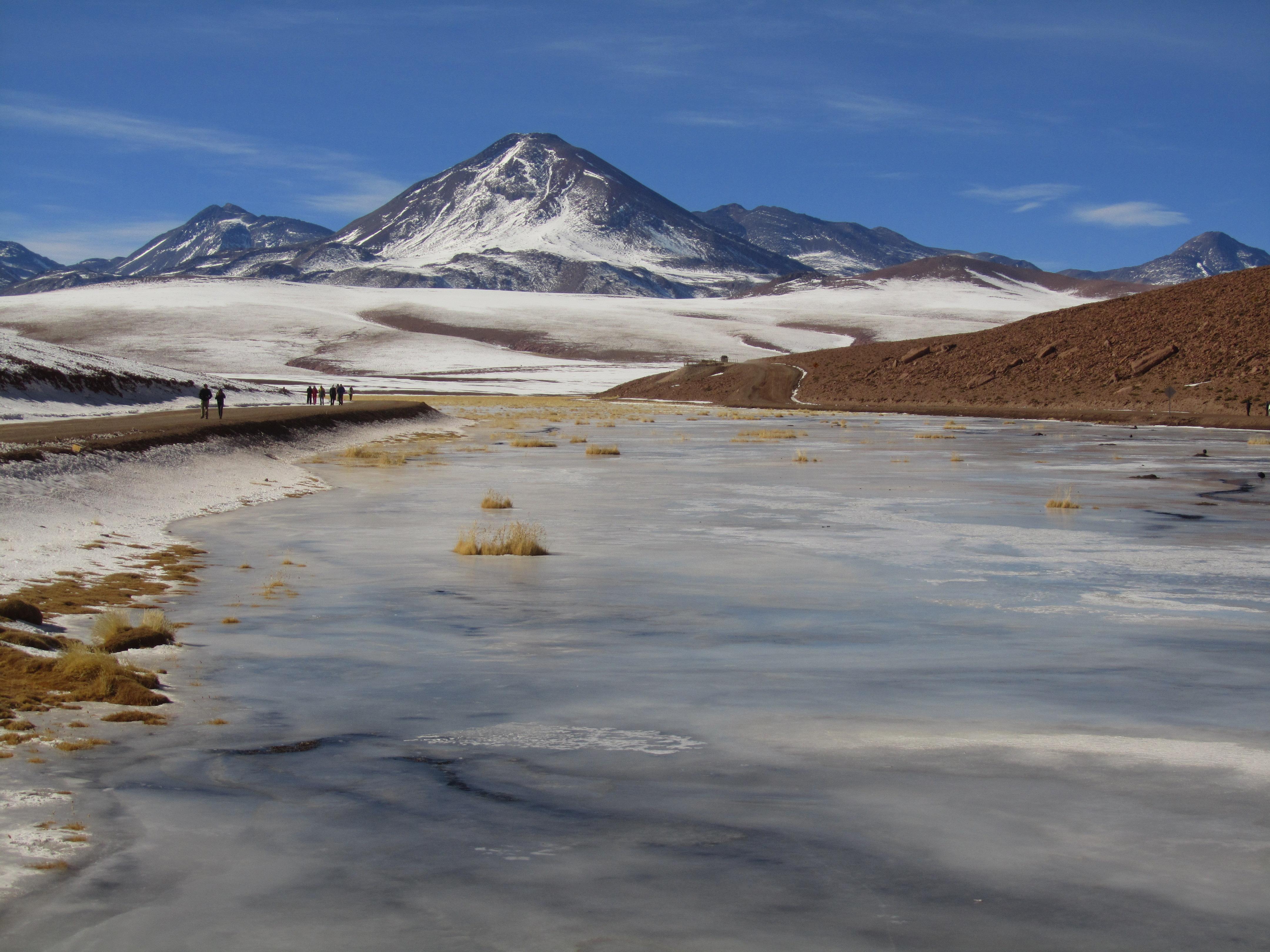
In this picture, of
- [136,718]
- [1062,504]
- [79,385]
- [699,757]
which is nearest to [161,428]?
[1062,504]

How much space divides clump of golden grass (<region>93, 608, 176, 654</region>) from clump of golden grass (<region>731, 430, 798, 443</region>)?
120 ft

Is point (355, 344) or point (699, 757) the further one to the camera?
point (355, 344)

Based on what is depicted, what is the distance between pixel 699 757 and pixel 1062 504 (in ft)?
55.0

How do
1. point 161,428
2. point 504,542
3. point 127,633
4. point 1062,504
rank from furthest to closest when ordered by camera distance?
point 161,428
point 1062,504
point 504,542
point 127,633

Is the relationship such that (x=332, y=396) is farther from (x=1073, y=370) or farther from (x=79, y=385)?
(x=1073, y=370)

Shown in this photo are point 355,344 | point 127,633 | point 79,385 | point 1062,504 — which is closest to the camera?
point 127,633

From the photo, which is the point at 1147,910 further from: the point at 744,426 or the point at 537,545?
the point at 744,426

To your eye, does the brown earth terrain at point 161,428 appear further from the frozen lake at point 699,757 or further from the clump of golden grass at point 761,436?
the clump of golden grass at point 761,436

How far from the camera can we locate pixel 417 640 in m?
11.4

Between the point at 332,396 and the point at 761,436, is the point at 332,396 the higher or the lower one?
the higher one

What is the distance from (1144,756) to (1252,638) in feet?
14.2

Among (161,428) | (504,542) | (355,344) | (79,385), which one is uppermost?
(355,344)

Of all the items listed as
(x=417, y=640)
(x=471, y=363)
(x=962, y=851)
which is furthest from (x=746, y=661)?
(x=471, y=363)

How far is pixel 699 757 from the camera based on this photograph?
7.79m
